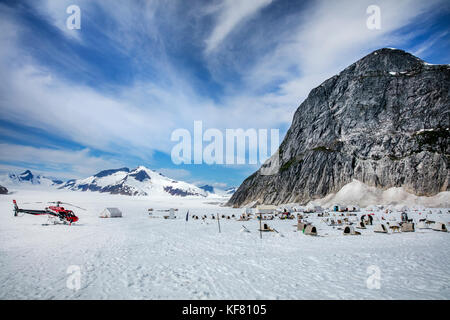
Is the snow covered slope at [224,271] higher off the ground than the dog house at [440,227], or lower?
higher

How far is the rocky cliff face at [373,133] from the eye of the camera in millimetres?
77200

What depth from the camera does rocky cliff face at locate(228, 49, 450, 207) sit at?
253 feet

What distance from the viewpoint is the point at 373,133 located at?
89.0 meters

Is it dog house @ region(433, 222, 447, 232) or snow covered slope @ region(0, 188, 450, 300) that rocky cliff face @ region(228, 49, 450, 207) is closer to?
dog house @ region(433, 222, 447, 232)

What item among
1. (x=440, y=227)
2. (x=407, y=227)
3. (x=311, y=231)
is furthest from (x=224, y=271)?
(x=440, y=227)

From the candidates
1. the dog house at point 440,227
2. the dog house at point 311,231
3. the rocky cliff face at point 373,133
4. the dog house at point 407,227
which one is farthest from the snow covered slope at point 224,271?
the rocky cliff face at point 373,133

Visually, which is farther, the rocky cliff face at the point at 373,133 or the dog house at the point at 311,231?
the rocky cliff face at the point at 373,133

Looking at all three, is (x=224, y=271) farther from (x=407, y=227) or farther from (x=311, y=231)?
(x=407, y=227)

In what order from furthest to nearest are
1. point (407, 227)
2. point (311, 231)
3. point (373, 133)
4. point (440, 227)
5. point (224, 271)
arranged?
point (373, 133), point (407, 227), point (440, 227), point (311, 231), point (224, 271)

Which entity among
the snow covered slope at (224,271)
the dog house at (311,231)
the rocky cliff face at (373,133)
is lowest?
the dog house at (311,231)

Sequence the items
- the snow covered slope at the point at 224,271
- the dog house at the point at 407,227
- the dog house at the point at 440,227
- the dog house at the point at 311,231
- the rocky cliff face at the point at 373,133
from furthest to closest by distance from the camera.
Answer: the rocky cliff face at the point at 373,133 → the dog house at the point at 407,227 → the dog house at the point at 440,227 → the dog house at the point at 311,231 → the snow covered slope at the point at 224,271

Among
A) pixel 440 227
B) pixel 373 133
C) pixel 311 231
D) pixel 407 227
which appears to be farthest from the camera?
pixel 373 133

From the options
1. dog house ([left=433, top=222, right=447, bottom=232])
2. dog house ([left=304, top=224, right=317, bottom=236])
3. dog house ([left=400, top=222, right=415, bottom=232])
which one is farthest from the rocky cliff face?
dog house ([left=304, top=224, right=317, bottom=236])

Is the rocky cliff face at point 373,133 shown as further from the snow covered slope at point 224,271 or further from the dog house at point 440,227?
the snow covered slope at point 224,271
